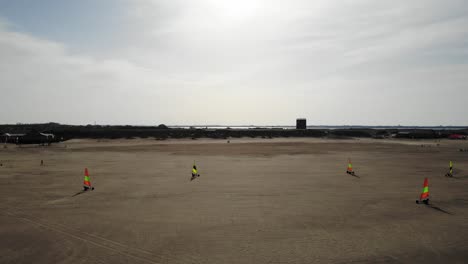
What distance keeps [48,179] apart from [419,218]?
2105 centimetres

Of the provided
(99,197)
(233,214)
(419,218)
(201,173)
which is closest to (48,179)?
(99,197)

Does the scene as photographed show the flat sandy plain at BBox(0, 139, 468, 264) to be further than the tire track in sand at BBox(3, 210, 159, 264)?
Yes

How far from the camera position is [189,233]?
10289 millimetres

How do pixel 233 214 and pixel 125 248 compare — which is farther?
pixel 233 214

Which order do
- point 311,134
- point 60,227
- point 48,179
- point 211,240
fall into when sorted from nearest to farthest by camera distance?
1. point 211,240
2. point 60,227
3. point 48,179
4. point 311,134

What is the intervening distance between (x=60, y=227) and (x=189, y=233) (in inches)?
179

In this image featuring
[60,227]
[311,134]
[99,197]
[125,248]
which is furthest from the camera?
[311,134]

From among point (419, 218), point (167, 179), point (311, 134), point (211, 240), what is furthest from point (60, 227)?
point (311, 134)

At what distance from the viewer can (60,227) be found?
10883 millimetres

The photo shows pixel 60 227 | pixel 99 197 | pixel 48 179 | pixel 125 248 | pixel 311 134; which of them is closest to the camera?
pixel 125 248

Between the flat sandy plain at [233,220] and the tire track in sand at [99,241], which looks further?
the flat sandy plain at [233,220]

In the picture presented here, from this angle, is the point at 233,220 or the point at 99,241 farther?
the point at 233,220

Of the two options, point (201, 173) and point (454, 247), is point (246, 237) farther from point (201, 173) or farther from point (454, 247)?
point (201, 173)

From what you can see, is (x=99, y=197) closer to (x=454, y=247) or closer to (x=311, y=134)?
(x=454, y=247)
